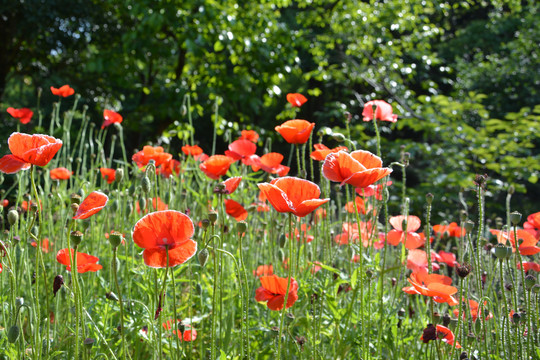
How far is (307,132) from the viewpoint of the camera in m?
1.56

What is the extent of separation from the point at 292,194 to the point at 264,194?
0.40 m

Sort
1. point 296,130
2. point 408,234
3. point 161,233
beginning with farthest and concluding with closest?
point 408,234 < point 296,130 < point 161,233

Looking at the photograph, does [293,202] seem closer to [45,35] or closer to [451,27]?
[45,35]

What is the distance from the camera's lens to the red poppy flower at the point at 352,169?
1.05 metres

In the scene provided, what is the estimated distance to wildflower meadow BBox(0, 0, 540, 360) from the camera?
1229 mm

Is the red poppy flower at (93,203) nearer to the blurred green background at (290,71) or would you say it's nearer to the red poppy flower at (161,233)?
Answer: the red poppy flower at (161,233)

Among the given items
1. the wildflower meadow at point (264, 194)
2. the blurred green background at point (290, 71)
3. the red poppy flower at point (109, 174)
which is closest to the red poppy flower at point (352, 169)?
the wildflower meadow at point (264, 194)

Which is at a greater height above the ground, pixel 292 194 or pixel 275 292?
pixel 292 194

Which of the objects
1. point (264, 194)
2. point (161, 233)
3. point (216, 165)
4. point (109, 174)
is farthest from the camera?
point (109, 174)

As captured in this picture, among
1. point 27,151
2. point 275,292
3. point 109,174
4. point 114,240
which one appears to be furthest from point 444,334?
point 109,174

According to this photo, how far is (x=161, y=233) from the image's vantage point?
0.97 m

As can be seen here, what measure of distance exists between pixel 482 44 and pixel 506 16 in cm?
86

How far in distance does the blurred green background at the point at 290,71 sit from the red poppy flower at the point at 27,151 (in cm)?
251

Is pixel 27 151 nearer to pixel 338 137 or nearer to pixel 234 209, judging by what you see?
pixel 234 209
